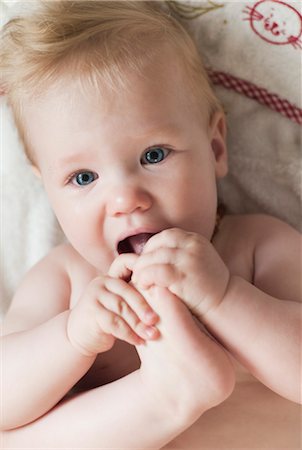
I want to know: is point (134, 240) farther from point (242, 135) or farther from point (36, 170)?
point (242, 135)

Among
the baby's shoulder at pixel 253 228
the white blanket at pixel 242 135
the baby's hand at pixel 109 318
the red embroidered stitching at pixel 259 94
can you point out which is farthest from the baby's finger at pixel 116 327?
the red embroidered stitching at pixel 259 94

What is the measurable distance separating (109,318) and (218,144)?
1.54ft

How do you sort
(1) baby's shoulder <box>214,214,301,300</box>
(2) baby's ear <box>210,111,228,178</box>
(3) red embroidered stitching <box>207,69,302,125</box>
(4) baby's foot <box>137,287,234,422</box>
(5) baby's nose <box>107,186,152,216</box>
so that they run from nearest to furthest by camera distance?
(4) baby's foot <box>137,287,234,422</box> < (5) baby's nose <box>107,186,152,216</box> < (1) baby's shoulder <box>214,214,301,300</box> < (2) baby's ear <box>210,111,228,178</box> < (3) red embroidered stitching <box>207,69,302,125</box>

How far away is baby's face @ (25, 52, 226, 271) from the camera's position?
1.28 metres

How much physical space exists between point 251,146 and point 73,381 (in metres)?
0.66

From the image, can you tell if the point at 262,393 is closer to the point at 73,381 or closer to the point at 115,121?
the point at 73,381

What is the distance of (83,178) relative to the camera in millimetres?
1351

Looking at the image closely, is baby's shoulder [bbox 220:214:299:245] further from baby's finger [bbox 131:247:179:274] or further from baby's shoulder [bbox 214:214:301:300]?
baby's finger [bbox 131:247:179:274]

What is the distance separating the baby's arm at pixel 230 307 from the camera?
1.17m

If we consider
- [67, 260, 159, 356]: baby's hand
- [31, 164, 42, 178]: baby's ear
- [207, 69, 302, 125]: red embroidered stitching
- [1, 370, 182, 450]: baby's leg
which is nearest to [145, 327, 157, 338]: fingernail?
[67, 260, 159, 356]: baby's hand

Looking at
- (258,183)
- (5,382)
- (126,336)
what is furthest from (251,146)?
(5,382)

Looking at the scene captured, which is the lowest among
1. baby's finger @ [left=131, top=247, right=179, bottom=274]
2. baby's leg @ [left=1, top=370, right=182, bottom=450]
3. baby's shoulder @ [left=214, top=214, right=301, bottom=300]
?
baby's leg @ [left=1, top=370, right=182, bottom=450]

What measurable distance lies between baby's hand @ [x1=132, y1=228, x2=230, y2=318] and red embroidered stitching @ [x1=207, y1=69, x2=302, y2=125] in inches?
19.9

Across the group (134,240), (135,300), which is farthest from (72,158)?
(135,300)
